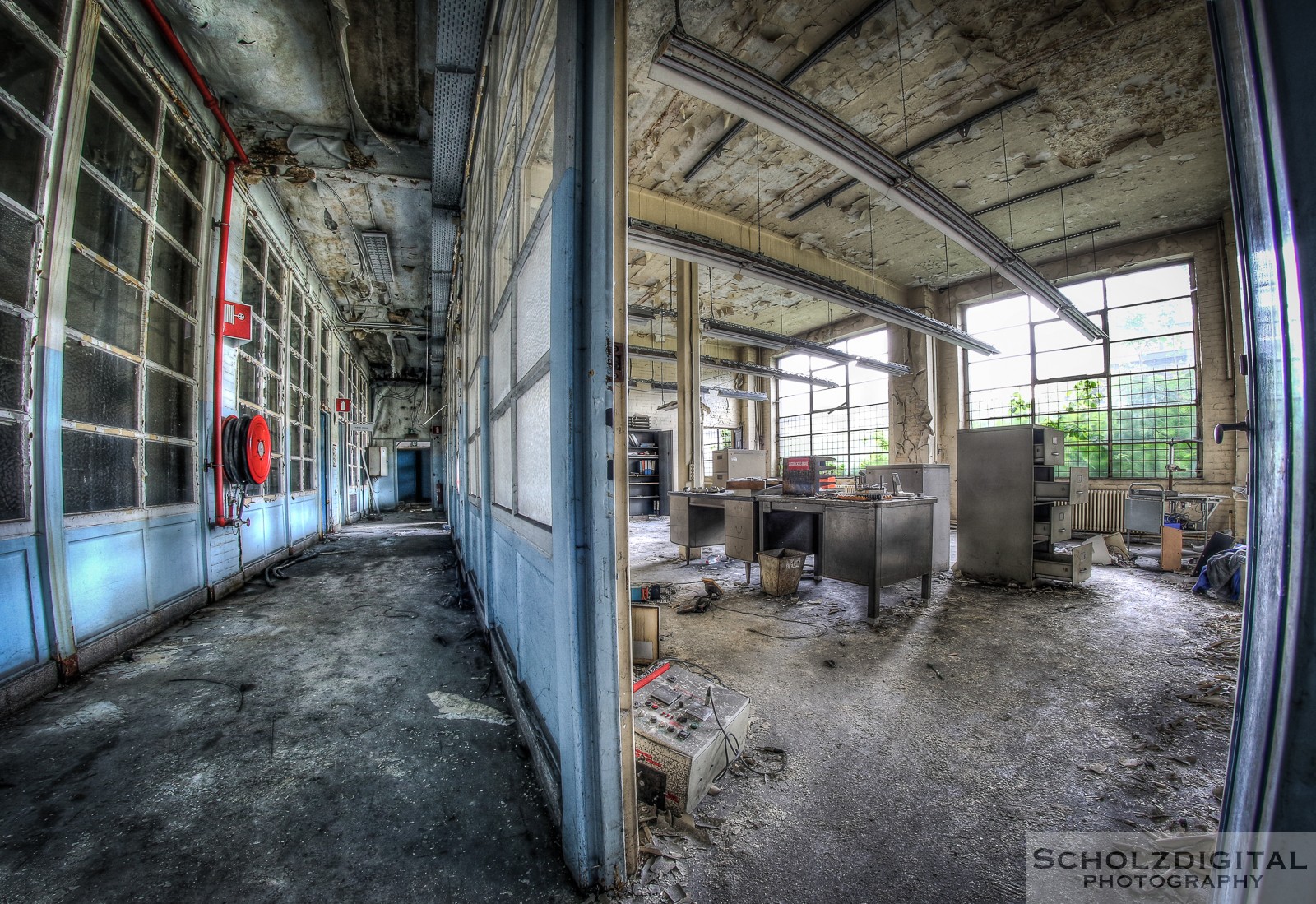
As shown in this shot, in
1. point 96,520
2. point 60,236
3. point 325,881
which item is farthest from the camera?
point 96,520

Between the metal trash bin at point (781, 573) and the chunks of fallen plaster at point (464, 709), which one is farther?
the metal trash bin at point (781, 573)

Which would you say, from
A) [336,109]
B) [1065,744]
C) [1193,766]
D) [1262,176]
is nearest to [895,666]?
[1065,744]

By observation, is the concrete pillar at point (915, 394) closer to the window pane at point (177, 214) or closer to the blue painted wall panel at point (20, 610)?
the window pane at point (177, 214)

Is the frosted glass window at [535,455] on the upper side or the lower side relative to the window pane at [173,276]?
lower

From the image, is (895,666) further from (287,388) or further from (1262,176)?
(287,388)

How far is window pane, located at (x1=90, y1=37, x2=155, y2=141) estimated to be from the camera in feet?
8.38

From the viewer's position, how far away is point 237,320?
3.75m

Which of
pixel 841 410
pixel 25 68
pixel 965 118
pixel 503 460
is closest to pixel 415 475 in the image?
pixel 841 410

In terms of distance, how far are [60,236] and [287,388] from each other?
3.70 meters

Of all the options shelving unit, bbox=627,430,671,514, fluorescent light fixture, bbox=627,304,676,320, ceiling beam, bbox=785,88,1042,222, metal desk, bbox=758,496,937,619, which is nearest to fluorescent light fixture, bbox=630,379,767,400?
shelving unit, bbox=627,430,671,514

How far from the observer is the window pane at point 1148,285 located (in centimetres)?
695

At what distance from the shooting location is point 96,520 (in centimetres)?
251

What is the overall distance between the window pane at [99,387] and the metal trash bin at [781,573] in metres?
4.68

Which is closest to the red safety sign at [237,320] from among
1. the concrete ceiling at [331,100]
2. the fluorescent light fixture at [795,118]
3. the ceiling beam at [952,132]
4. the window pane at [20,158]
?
the concrete ceiling at [331,100]
